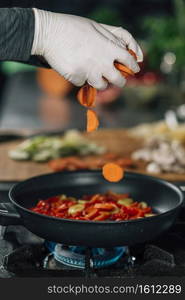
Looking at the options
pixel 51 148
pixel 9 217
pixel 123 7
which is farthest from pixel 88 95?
pixel 123 7

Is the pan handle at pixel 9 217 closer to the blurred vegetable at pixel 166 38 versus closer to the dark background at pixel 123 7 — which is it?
the blurred vegetable at pixel 166 38

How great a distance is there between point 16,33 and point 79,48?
0.53 ft

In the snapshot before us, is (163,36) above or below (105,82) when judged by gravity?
below

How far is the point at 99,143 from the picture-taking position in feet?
9.88

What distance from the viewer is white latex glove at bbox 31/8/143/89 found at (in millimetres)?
1581

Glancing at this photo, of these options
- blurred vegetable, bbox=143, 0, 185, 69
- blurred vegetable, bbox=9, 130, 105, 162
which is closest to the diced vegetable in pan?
blurred vegetable, bbox=9, 130, 105, 162

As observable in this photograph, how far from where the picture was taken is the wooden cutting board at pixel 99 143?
8.33 feet

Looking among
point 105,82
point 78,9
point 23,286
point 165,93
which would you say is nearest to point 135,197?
point 105,82

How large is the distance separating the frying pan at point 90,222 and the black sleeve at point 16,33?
1.27 feet

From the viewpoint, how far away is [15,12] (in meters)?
1.55

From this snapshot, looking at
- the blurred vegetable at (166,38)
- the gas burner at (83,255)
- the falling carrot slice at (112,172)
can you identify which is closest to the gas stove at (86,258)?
the gas burner at (83,255)

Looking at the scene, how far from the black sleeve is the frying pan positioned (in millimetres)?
386

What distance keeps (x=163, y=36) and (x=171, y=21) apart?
0.12 meters

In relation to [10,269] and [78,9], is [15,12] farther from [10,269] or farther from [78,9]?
[78,9]
